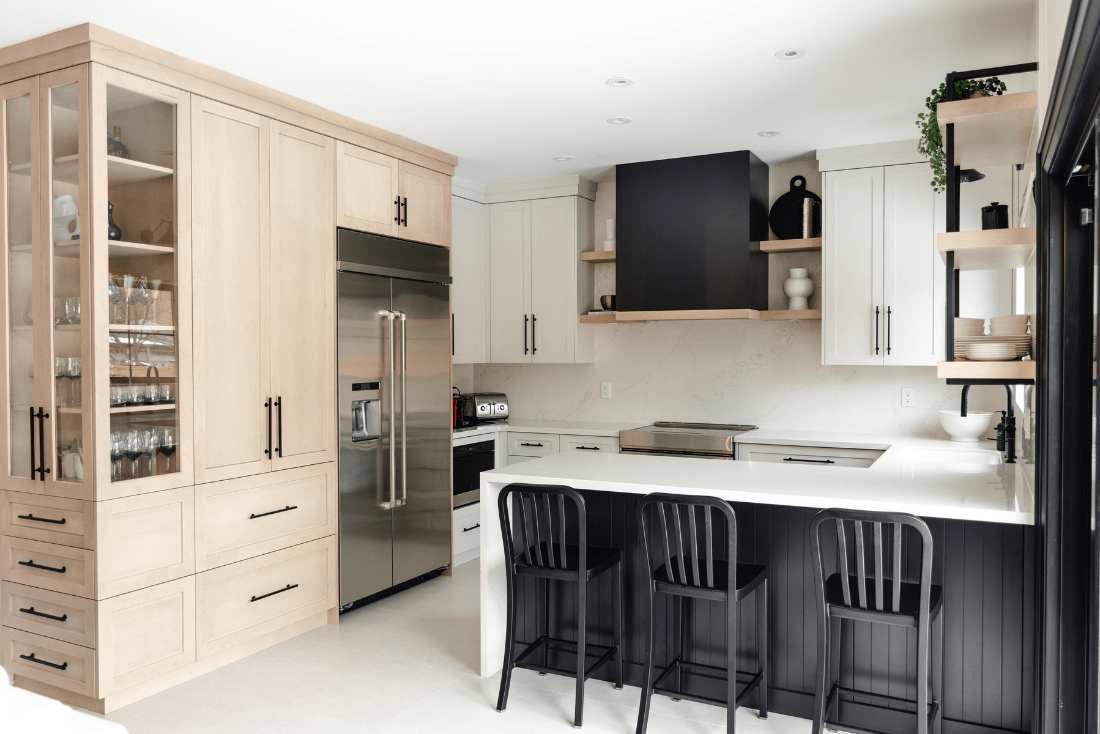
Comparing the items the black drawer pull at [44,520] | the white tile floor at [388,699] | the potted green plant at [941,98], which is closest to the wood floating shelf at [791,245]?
the potted green plant at [941,98]

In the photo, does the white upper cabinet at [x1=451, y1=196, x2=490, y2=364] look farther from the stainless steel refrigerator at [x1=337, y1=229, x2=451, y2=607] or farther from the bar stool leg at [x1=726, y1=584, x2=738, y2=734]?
the bar stool leg at [x1=726, y1=584, x2=738, y2=734]

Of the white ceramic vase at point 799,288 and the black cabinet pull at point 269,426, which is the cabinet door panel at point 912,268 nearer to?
the white ceramic vase at point 799,288

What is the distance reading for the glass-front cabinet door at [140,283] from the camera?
114 inches

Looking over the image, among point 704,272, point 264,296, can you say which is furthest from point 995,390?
point 264,296

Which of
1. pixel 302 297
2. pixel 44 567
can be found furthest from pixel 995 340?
pixel 44 567

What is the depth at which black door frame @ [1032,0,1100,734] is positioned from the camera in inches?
70.7

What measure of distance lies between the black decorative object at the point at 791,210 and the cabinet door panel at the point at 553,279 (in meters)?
1.26

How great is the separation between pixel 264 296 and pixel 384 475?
3.81 feet

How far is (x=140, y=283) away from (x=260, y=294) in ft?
1.71

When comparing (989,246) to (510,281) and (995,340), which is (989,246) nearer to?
(995,340)

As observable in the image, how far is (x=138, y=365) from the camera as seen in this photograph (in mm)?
3023

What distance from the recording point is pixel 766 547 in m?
2.96

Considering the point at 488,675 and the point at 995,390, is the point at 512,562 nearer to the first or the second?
the point at 488,675

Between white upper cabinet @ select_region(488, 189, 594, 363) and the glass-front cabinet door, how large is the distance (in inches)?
100
